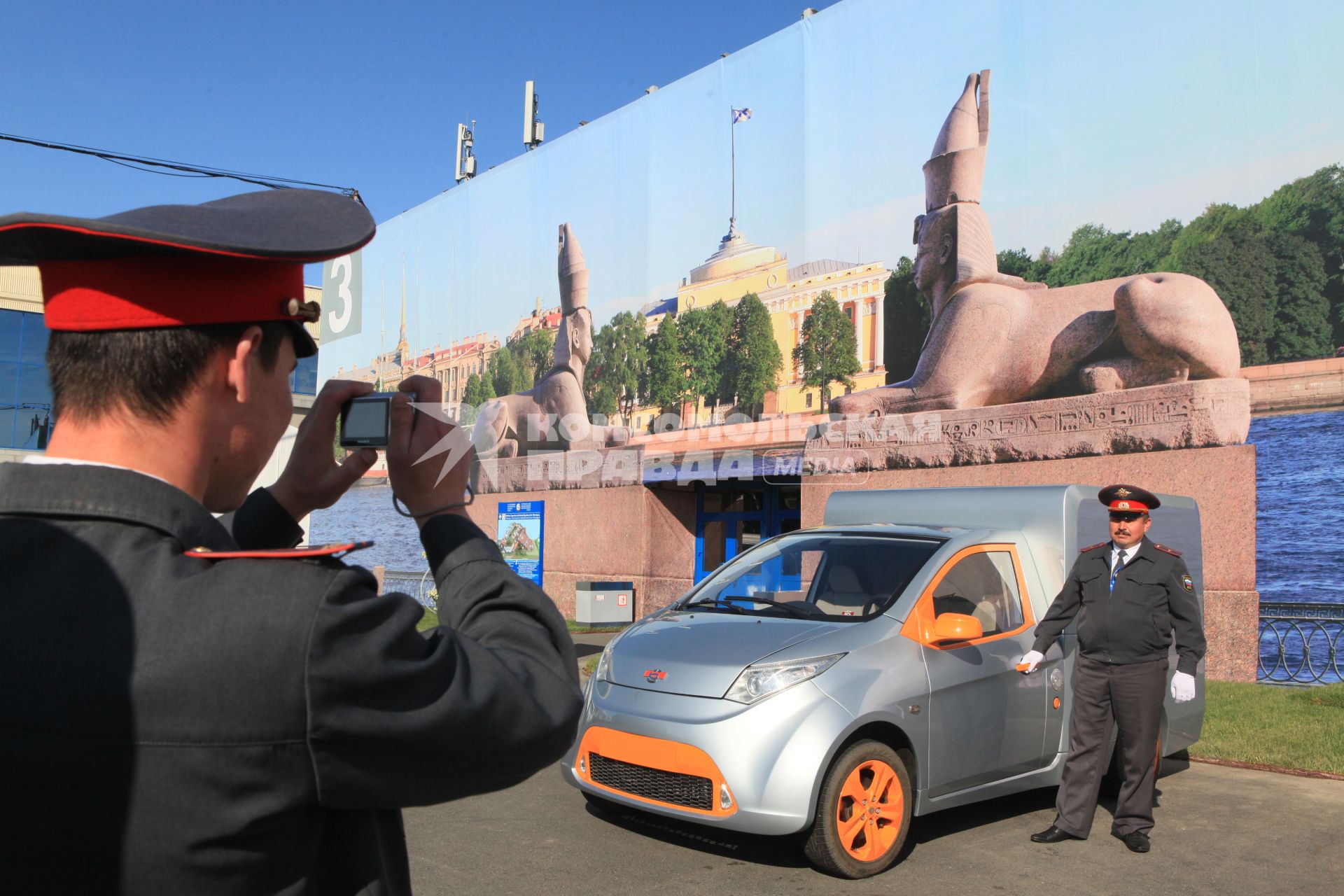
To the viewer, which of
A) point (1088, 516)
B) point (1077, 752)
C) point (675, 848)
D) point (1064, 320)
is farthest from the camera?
point (1064, 320)

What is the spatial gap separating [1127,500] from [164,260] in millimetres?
6146

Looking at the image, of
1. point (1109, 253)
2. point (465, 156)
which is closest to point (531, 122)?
point (465, 156)

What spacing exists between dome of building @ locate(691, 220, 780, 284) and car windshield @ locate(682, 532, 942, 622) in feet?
37.2

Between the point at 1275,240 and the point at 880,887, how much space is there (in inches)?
391

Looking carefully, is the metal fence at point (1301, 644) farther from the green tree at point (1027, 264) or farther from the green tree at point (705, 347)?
the green tree at point (705, 347)

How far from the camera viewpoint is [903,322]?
15.6 meters

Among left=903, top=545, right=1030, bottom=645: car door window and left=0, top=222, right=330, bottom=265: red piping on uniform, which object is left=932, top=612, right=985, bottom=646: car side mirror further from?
left=0, top=222, right=330, bottom=265: red piping on uniform

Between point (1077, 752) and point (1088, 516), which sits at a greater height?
point (1088, 516)

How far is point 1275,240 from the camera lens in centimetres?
1203

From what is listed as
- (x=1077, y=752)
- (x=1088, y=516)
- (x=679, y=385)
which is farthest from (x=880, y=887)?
(x=679, y=385)

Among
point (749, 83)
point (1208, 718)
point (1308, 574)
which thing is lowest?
point (1208, 718)

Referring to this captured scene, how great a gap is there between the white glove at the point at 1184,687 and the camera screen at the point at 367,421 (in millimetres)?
5829

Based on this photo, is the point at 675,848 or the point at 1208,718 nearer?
the point at 675,848

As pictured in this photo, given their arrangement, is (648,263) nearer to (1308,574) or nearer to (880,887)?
(1308,574)
